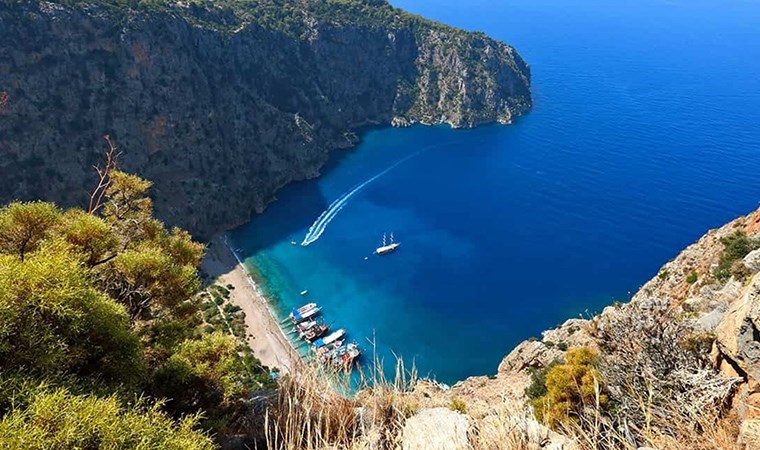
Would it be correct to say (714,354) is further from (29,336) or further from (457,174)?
(457,174)

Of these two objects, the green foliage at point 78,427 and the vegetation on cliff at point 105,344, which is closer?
the green foliage at point 78,427

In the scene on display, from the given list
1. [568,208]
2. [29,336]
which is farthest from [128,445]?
[568,208]

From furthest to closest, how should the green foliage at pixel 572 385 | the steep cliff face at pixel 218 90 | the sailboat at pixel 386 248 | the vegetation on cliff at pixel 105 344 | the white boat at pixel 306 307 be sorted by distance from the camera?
1. the sailboat at pixel 386 248
2. the steep cliff face at pixel 218 90
3. the white boat at pixel 306 307
4. the green foliage at pixel 572 385
5. the vegetation on cliff at pixel 105 344

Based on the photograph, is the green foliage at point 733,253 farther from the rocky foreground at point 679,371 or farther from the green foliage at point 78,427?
the green foliage at point 78,427

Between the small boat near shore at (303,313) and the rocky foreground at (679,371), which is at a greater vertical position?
the rocky foreground at (679,371)

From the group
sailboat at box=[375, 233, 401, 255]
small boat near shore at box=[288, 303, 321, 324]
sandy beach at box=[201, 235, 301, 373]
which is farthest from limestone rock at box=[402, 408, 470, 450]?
sailboat at box=[375, 233, 401, 255]

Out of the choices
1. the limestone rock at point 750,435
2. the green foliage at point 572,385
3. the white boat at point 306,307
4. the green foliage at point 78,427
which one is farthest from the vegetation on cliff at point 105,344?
the white boat at point 306,307

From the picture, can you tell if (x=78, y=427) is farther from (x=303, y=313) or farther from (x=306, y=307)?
(x=306, y=307)
